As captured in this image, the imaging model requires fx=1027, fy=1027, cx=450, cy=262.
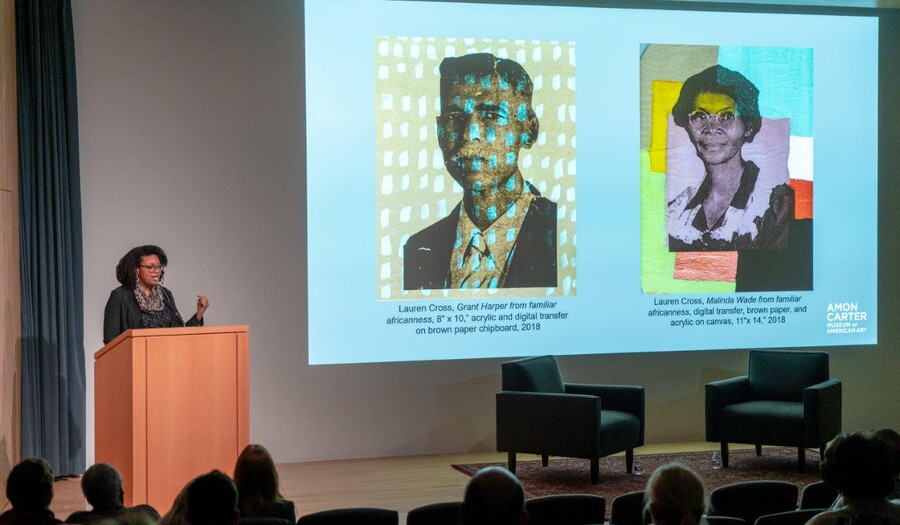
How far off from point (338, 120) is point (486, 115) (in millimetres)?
1107

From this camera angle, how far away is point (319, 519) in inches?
127

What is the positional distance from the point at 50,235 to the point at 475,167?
3005mm

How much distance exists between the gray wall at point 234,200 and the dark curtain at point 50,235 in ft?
0.62

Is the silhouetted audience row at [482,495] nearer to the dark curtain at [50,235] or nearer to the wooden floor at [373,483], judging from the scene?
the wooden floor at [373,483]

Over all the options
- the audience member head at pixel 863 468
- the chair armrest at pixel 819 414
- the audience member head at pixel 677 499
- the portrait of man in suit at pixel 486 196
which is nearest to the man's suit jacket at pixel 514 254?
the portrait of man in suit at pixel 486 196

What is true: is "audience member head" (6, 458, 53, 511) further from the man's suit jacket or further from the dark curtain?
the man's suit jacket

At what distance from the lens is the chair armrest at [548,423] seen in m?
6.62

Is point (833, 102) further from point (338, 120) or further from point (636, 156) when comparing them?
point (338, 120)

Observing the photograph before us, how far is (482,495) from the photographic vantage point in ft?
7.74

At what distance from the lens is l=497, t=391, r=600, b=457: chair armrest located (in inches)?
261

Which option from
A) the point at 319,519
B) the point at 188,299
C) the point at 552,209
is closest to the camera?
the point at 319,519

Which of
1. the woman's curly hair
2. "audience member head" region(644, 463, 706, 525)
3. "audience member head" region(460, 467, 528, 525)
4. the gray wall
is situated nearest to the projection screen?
the gray wall

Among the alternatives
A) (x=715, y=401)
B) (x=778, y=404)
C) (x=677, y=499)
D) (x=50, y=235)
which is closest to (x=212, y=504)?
(x=677, y=499)

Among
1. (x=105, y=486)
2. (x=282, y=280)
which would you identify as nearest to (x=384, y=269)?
(x=282, y=280)
